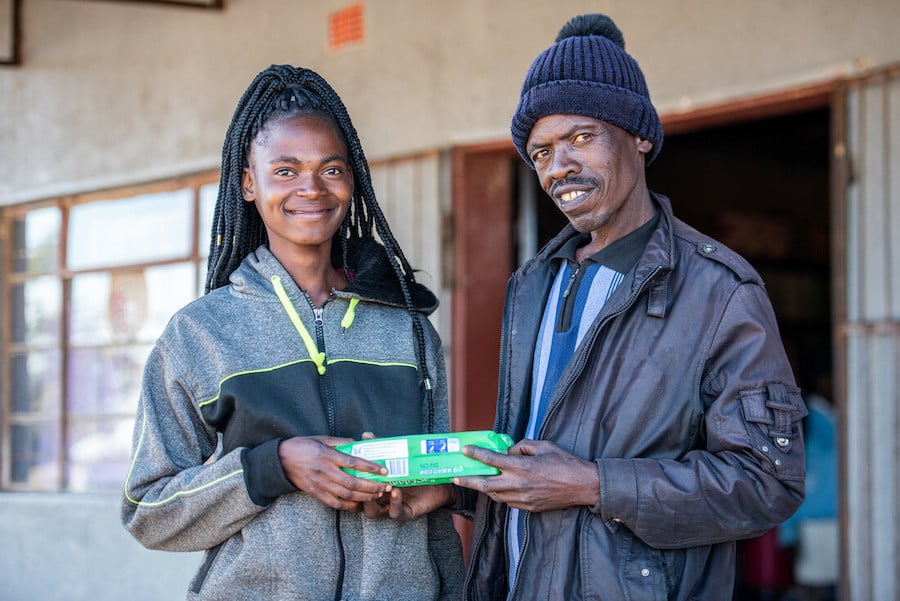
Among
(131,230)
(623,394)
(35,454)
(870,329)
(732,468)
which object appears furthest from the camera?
(35,454)

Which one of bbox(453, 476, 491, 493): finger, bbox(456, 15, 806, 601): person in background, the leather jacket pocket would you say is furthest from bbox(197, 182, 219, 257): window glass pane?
the leather jacket pocket

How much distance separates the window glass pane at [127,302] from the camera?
231 inches

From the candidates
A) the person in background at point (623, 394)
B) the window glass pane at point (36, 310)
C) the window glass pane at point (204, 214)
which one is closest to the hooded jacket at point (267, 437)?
the person in background at point (623, 394)

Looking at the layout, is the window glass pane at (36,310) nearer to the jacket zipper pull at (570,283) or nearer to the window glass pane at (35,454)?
the window glass pane at (35,454)

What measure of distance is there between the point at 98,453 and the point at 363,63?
293cm

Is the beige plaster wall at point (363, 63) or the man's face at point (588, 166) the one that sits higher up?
the beige plaster wall at point (363, 63)

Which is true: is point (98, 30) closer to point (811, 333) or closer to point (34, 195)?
point (34, 195)

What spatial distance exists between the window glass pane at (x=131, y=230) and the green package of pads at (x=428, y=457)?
4.08 meters

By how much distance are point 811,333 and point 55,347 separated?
18.1 feet

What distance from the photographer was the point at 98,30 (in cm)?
629

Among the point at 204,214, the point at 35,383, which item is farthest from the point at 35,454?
the point at 204,214

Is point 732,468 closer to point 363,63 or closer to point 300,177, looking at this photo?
point 300,177

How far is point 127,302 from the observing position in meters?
6.10

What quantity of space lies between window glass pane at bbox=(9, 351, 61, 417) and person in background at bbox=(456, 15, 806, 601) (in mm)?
4833
